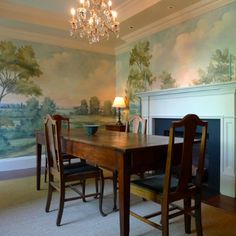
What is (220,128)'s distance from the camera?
10.9 feet

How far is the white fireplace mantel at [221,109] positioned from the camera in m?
3.17

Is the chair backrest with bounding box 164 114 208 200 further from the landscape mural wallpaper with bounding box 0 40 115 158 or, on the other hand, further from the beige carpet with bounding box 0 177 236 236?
the landscape mural wallpaper with bounding box 0 40 115 158

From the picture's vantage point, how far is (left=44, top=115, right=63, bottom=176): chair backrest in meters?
2.42

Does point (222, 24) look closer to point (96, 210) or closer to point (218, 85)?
point (218, 85)

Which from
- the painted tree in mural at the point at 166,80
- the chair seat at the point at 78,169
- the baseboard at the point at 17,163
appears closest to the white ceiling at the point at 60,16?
the painted tree in mural at the point at 166,80

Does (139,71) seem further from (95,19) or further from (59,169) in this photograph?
(59,169)

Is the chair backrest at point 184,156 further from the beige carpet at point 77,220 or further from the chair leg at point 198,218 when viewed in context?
the beige carpet at point 77,220

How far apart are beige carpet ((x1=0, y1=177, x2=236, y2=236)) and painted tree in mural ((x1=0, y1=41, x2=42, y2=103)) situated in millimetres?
2307

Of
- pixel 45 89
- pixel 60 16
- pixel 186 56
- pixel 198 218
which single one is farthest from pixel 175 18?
pixel 198 218

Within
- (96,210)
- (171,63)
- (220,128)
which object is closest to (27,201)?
(96,210)

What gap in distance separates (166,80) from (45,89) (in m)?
2.52

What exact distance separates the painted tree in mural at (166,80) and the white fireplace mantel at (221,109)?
0.94 ft

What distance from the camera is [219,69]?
3477 millimetres

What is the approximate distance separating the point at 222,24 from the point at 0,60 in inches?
154
